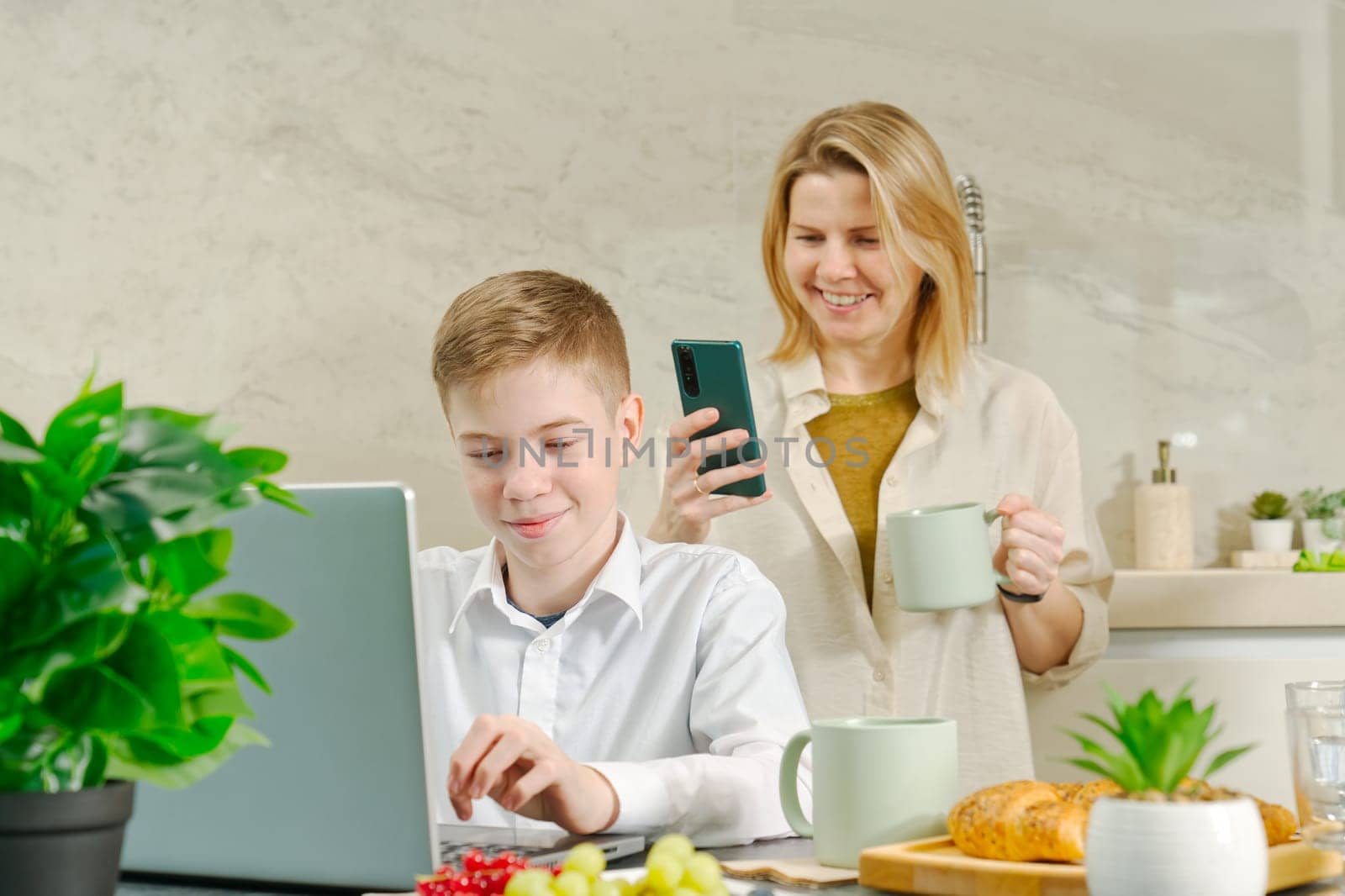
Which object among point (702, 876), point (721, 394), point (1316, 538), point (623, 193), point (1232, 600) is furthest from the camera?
point (623, 193)

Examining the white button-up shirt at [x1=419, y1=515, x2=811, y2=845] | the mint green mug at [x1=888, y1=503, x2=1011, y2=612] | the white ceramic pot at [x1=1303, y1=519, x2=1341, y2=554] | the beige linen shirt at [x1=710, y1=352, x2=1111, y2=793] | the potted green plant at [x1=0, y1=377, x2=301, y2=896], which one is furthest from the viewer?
the white ceramic pot at [x1=1303, y1=519, x2=1341, y2=554]

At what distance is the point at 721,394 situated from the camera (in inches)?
61.7

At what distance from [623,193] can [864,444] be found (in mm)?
800

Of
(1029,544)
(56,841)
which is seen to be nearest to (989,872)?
A: (56,841)

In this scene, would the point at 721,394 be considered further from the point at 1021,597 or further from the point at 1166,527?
the point at 1166,527

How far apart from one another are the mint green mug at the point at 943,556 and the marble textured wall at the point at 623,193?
0.83 m

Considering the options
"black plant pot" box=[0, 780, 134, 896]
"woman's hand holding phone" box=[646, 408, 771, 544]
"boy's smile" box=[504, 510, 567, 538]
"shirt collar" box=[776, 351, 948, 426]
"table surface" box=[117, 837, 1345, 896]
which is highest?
"shirt collar" box=[776, 351, 948, 426]

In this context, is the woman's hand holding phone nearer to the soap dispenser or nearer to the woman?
the woman

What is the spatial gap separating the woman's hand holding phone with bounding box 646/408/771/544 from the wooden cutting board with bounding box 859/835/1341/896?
2.68 feet

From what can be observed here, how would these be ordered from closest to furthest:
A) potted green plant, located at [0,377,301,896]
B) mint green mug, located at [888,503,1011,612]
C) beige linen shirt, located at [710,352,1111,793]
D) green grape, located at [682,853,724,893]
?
potted green plant, located at [0,377,301,896], green grape, located at [682,853,724,893], mint green mug, located at [888,503,1011,612], beige linen shirt, located at [710,352,1111,793]

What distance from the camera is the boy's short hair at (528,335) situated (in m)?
1.31

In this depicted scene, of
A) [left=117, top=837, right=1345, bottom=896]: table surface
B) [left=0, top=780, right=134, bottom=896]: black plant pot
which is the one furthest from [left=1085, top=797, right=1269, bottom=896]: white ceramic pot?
[left=0, top=780, right=134, bottom=896]: black plant pot

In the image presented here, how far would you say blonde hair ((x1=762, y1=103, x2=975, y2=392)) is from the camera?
5.43 ft

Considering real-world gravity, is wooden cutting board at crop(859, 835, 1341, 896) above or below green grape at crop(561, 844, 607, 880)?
below
